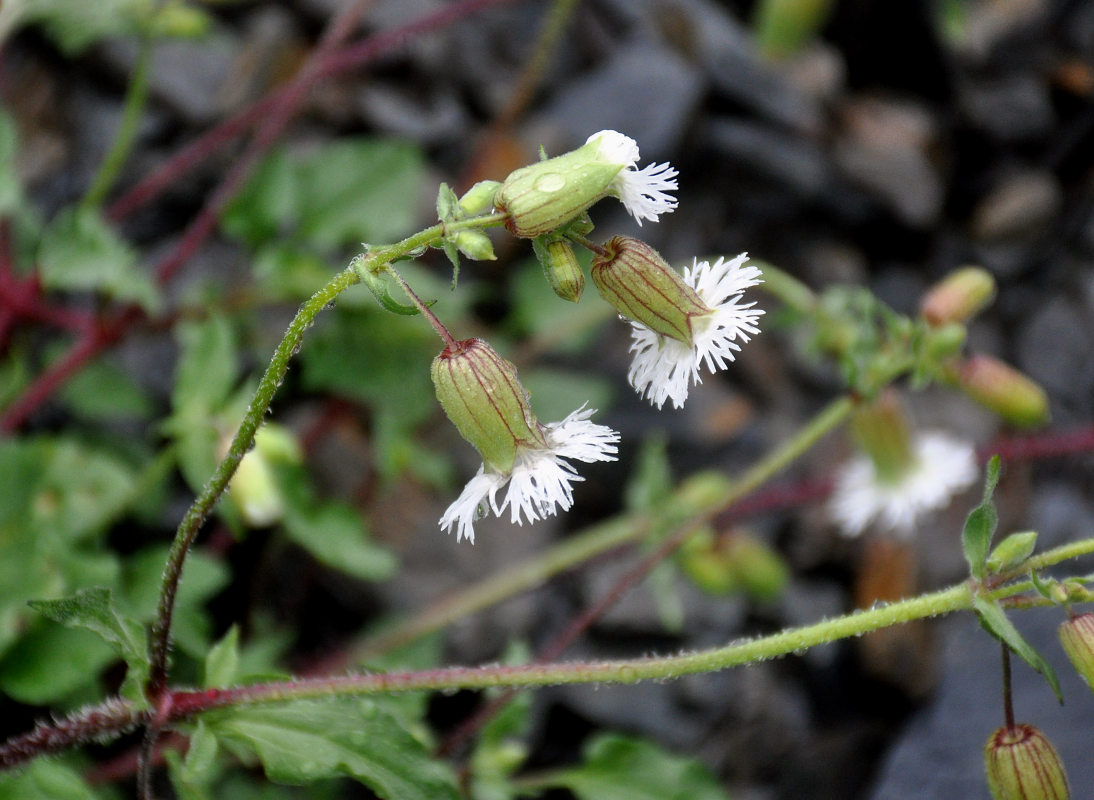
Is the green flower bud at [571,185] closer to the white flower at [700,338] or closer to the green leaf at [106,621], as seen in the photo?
the white flower at [700,338]

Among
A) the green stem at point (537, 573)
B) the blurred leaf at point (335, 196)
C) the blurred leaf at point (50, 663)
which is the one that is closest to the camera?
the blurred leaf at point (50, 663)

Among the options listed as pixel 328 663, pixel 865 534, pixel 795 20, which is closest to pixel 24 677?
pixel 328 663

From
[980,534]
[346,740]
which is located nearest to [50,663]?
[346,740]

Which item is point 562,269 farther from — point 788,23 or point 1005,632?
point 788,23

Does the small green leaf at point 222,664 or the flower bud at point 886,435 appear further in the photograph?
the flower bud at point 886,435

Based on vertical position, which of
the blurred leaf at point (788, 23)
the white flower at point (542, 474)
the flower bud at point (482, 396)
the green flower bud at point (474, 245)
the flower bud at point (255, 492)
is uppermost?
the blurred leaf at point (788, 23)

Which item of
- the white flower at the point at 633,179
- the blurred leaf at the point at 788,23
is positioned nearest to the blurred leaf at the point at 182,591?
the white flower at the point at 633,179

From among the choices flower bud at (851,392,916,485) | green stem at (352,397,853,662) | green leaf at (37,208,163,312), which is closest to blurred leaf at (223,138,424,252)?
green leaf at (37,208,163,312)
